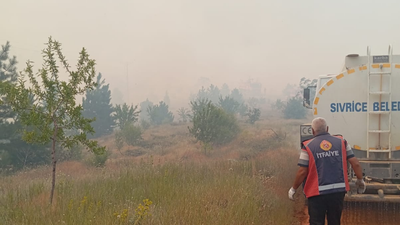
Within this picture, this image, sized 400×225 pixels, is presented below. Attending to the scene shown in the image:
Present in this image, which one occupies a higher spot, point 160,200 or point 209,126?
point 209,126

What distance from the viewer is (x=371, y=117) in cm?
572

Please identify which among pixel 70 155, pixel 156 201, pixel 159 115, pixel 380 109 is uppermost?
pixel 380 109

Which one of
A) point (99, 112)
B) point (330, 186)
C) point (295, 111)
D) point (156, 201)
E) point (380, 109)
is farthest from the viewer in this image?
point (295, 111)

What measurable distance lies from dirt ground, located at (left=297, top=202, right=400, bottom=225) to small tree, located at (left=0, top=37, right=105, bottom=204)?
4.64 metres

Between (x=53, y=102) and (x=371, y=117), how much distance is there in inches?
234

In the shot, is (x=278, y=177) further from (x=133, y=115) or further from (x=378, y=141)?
(x=133, y=115)

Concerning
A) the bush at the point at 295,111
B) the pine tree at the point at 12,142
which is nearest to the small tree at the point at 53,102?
the pine tree at the point at 12,142

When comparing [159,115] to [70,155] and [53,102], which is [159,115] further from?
[53,102]

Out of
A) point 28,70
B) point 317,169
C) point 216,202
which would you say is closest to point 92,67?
point 28,70

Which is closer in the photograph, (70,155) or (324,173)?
(324,173)

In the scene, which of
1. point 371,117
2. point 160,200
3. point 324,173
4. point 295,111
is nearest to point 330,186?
point 324,173

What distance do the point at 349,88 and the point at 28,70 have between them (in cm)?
607

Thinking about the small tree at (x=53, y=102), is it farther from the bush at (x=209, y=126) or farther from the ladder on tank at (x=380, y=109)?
the bush at (x=209, y=126)

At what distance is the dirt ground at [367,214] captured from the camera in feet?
18.2
